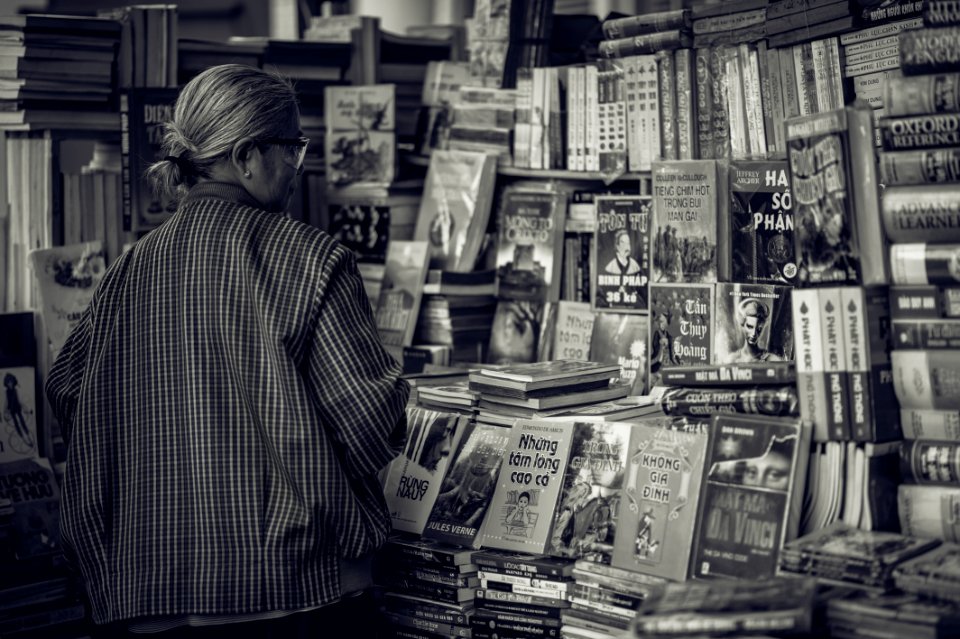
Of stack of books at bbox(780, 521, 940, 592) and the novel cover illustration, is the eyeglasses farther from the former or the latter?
stack of books at bbox(780, 521, 940, 592)

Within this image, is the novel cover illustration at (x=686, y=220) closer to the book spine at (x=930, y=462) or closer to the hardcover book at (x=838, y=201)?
the hardcover book at (x=838, y=201)

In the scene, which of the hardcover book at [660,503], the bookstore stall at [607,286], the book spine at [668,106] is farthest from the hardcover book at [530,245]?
the hardcover book at [660,503]

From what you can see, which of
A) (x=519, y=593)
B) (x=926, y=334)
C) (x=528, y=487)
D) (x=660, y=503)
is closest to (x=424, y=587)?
(x=519, y=593)

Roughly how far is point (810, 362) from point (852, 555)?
0.44 meters

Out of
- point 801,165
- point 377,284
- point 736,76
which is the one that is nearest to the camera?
point 801,165

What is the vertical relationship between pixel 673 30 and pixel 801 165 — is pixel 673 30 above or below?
above

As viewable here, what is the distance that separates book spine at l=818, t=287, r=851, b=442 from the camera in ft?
8.29

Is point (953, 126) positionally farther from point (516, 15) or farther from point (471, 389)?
point (516, 15)

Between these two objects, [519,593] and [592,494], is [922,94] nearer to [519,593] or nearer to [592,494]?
[592,494]

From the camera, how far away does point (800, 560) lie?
239 cm

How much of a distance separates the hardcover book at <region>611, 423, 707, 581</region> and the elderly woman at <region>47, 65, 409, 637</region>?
23.9 inches

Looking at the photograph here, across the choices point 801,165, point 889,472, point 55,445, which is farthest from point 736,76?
point 55,445

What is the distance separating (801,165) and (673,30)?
1.12 m

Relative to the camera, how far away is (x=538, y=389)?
10.4 feet
